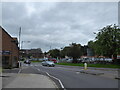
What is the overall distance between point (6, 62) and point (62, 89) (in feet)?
92.1

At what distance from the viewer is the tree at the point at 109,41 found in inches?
1805

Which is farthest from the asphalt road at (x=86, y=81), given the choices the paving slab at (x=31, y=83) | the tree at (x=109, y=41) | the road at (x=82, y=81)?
the tree at (x=109, y=41)

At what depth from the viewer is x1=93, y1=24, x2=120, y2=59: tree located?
45.8 metres

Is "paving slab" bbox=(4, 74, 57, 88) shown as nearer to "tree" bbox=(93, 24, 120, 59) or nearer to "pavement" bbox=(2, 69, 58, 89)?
"pavement" bbox=(2, 69, 58, 89)

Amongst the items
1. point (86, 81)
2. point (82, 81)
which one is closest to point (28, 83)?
point (82, 81)

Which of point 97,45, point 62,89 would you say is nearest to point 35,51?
point 97,45

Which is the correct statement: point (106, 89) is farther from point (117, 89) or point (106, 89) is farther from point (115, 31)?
point (115, 31)

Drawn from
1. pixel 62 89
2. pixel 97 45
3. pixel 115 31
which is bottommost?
pixel 62 89

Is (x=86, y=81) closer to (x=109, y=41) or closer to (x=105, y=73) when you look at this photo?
(x=105, y=73)

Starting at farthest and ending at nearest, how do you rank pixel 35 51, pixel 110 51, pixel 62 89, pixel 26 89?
pixel 35 51
pixel 110 51
pixel 62 89
pixel 26 89

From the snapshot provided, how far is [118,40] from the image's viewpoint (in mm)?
46438

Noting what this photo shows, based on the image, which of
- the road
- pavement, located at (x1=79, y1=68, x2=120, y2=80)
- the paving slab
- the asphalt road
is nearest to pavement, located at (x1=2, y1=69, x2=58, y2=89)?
the paving slab

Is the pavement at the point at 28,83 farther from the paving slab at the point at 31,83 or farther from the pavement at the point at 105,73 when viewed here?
the pavement at the point at 105,73

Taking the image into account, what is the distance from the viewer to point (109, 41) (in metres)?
46.4
